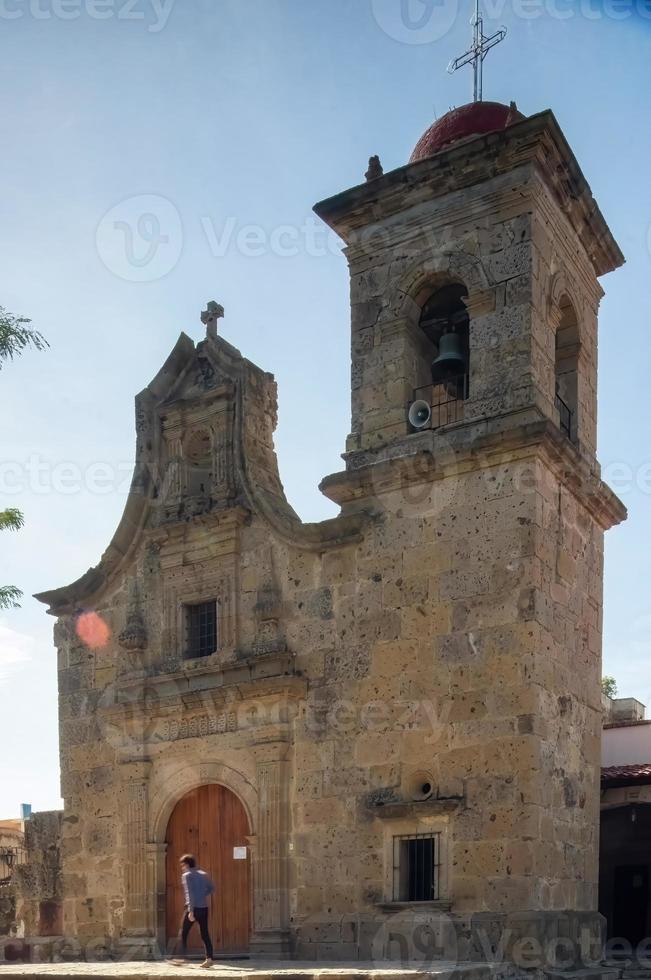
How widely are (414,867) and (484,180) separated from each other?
7.61 meters

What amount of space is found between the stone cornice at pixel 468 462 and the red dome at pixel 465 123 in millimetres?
3680

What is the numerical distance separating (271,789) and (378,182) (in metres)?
7.19

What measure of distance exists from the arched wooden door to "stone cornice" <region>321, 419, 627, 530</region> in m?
3.80

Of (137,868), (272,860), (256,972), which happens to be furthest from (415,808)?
(137,868)

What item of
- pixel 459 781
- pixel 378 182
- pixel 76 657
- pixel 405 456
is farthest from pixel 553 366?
pixel 76 657

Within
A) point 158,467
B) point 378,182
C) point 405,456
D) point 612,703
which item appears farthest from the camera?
point 612,703

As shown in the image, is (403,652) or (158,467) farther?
(158,467)

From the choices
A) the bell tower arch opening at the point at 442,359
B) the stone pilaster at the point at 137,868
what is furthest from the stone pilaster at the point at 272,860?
the bell tower arch opening at the point at 442,359

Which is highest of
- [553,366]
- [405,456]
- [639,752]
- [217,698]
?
[553,366]

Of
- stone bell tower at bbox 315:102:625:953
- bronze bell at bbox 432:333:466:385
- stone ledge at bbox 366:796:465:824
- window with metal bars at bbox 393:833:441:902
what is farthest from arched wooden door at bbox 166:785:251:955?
bronze bell at bbox 432:333:466:385

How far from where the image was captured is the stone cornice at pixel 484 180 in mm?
12766

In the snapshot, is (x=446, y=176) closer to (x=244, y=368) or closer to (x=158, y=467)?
(x=244, y=368)

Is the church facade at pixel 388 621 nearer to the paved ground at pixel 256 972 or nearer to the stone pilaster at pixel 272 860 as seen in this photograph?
the stone pilaster at pixel 272 860

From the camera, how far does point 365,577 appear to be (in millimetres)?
12719
